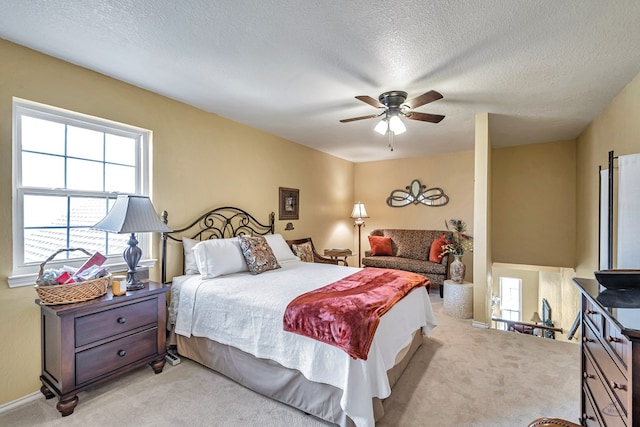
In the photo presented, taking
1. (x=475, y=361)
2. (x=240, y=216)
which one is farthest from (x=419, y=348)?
(x=240, y=216)

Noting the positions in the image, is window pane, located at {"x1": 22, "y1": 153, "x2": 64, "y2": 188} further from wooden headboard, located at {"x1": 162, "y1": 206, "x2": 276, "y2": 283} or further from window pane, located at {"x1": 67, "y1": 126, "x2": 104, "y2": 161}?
wooden headboard, located at {"x1": 162, "y1": 206, "x2": 276, "y2": 283}

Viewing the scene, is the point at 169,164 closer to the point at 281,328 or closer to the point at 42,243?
the point at 42,243

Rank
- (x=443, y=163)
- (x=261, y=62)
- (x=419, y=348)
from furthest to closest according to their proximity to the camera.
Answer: (x=443, y=163), (x=419, y=348), (x=261, y=62)

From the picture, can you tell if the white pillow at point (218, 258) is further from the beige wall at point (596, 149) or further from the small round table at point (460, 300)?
the beige wall at point (596, 149)

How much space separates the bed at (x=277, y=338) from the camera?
1753mm

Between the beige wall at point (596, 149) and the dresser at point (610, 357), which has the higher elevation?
the beige wall at point (596, 149)

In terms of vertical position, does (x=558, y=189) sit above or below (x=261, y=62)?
below

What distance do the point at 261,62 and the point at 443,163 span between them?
4.42 metres

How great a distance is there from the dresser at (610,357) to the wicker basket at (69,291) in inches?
114

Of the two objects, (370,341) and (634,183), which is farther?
(634,183)

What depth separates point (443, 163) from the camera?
566cm

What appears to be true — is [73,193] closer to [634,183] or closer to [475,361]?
[475,361]

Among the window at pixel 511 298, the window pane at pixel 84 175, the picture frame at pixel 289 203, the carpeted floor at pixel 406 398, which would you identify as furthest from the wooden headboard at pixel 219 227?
the window at pixel 511 298

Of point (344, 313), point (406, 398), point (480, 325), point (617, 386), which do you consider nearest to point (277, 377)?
point (344, 313)
